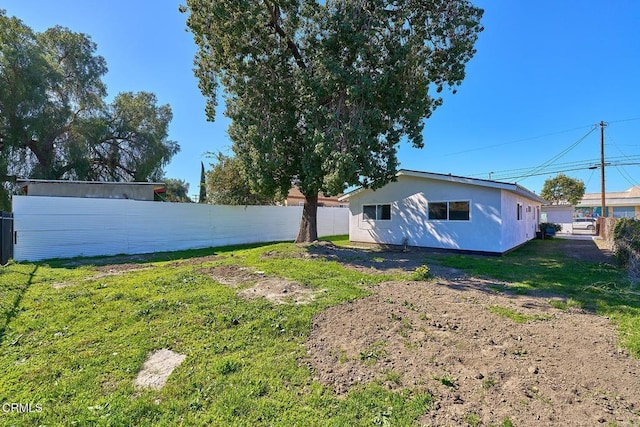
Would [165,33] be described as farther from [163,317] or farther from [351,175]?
[163,317]

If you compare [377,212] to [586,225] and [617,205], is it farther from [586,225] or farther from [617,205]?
[617,205]

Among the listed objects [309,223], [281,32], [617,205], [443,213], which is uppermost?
[281,32]

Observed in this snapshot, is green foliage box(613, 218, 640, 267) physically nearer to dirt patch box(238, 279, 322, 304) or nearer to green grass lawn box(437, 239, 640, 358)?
green grass lawn box(437, 239, 640, 358)

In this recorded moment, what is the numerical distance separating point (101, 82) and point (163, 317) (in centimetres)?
2059

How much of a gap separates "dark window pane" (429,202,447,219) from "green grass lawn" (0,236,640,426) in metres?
5.45

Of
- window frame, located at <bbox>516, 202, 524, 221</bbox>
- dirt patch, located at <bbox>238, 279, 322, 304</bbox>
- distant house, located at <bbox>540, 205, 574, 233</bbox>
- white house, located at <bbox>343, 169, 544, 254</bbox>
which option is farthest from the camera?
distant house, located at <bbox>540, 205, 574, 233</bbox>

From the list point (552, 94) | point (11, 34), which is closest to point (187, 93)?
point (11, 34)

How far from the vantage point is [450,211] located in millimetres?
11945

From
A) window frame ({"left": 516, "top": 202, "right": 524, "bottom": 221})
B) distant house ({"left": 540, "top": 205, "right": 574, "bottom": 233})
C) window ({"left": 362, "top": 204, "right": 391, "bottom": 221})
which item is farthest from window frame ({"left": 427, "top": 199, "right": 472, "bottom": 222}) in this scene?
distant house ({"left": 540, "top": 205, "right": 574, "bottom": 233})

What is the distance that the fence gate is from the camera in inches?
342

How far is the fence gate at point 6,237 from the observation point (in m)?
8.68

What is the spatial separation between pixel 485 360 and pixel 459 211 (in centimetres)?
959

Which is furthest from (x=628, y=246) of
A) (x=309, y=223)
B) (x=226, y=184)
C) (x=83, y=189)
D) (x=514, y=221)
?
(x=83, y=189)

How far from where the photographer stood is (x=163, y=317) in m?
4.34
